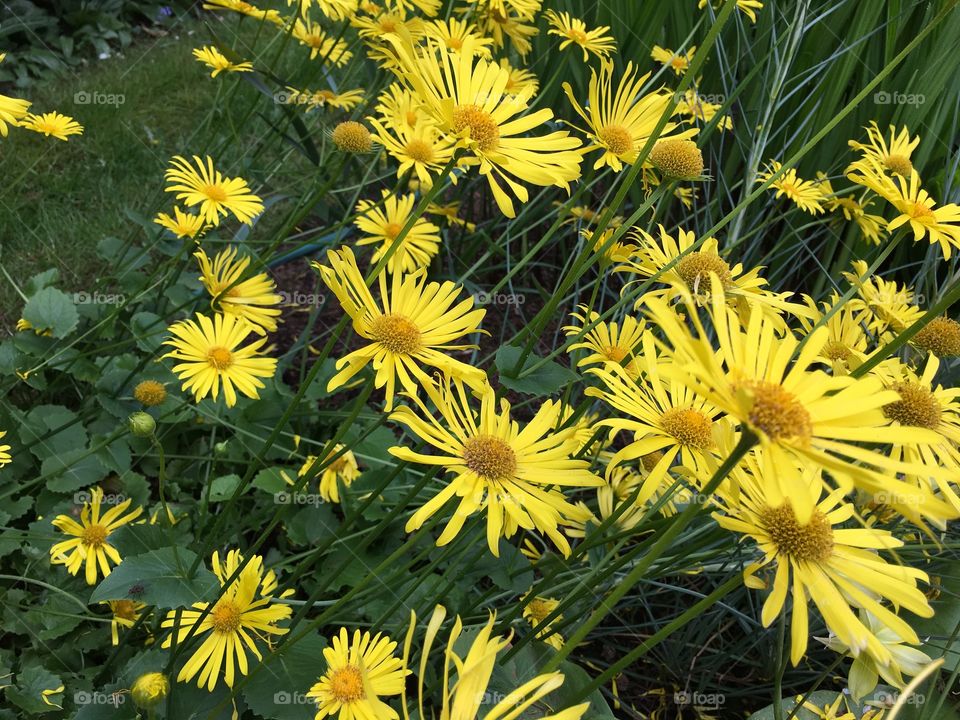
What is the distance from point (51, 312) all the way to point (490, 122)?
51.0 inches

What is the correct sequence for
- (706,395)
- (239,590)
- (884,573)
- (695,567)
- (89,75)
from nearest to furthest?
(706,395) → (884,573) → (239,590) → (695,567) → (89,75)

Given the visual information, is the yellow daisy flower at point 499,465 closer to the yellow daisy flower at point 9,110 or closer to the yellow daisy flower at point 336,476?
the yellow daisy flower at point 336,476

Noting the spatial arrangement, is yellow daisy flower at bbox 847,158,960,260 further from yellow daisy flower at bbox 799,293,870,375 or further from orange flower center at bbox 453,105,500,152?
orange flower center at bbox 453,105,500,152

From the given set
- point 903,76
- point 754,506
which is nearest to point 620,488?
point 754,506

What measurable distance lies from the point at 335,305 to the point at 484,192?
653 millimetres

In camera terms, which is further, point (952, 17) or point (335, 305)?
point (335, 305)

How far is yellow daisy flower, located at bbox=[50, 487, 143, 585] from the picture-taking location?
1521 mm

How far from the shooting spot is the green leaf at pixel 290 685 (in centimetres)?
123

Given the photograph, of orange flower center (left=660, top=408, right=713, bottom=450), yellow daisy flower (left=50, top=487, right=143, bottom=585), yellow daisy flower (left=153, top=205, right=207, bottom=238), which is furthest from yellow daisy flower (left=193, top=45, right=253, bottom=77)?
orange flower center (left=660, top=408, right=713, bottom=450)

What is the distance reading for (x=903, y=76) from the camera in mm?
2426

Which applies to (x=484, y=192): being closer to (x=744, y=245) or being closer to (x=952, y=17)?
(x=744, y=245)

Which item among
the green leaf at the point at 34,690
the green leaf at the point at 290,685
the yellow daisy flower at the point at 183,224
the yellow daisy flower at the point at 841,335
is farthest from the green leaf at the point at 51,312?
the yellow daisy flower at the point at 841,335

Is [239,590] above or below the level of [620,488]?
below

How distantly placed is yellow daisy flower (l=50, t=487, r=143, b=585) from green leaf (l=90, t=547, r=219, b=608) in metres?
0.39
